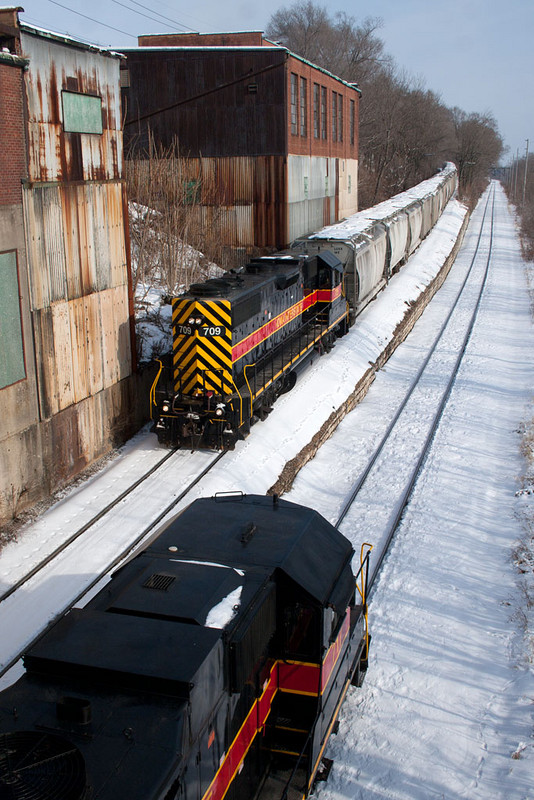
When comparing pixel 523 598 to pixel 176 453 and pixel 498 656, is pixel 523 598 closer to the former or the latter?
pixel 498 656

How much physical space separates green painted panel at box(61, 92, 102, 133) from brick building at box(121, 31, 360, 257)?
14.5m

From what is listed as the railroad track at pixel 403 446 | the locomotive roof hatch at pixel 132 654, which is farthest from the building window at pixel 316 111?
the locomotive roof hatch at pixel 132 654

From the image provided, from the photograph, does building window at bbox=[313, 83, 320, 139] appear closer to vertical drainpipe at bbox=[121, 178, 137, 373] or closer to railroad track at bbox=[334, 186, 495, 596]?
railroad track at bbox=[334, 186, 495, 596]

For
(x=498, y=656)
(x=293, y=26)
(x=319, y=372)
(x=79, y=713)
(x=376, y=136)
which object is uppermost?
(x=293, y=26)

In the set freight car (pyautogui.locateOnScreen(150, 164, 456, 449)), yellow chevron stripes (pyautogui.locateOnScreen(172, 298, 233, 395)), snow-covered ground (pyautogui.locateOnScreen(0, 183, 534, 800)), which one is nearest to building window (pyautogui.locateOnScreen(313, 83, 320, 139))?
freight car (pyautogui.locateOnScreen(150, 164, 456, 449))

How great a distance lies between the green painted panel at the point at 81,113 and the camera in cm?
1391

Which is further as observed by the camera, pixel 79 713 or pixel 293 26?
pixel 293 26

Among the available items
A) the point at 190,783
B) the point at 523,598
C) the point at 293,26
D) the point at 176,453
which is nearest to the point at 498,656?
the point at 523,598

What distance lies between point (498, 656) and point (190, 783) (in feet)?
20.7

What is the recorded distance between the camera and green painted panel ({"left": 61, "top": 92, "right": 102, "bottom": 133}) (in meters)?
13.9

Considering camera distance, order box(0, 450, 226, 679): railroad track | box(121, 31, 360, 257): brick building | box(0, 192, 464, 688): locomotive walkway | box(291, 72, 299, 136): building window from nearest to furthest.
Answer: box(0, 450, 226, 679): railroad track → box(0, 192, 464, 688): locomotive walkway → box(121, 31, 360, 257): brick building → box(291, 72, 299, 136): building window

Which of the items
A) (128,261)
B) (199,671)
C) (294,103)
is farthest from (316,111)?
(199,671)

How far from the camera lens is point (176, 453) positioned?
15.8m

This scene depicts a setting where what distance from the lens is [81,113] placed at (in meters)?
14.4
